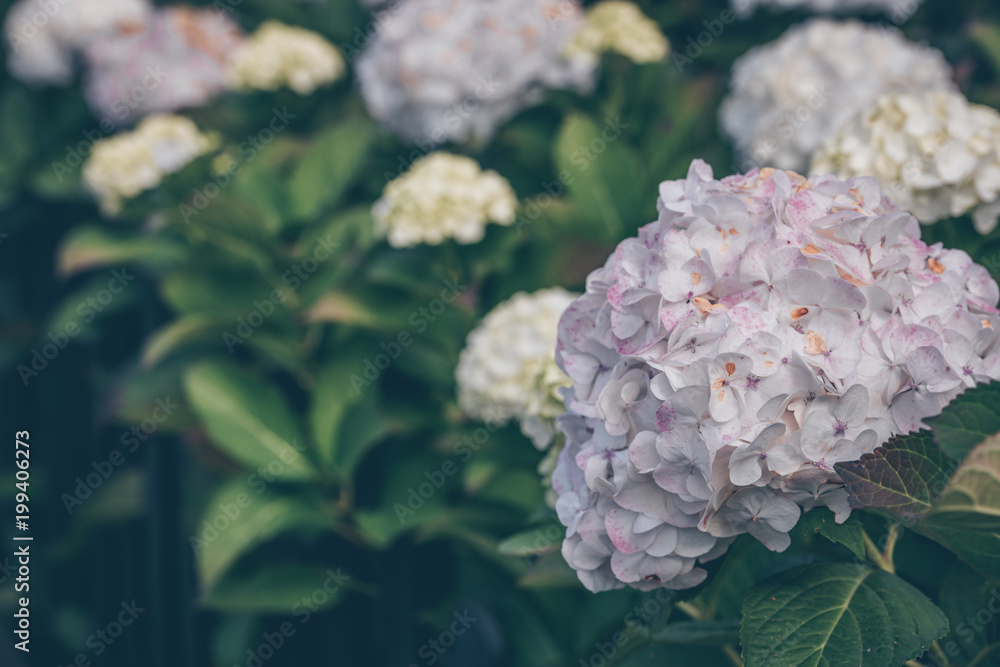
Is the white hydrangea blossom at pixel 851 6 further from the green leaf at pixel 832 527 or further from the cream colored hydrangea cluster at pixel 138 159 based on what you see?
the green leaf at pixel 832 527

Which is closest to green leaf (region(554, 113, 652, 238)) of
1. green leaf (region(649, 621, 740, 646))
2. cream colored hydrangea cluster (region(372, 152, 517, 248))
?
cream colored hydrangea cluster (region(372, 152, 517, 248))

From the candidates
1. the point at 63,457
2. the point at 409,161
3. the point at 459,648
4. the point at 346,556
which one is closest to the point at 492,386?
the point at 459,648

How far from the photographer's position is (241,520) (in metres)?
1.34

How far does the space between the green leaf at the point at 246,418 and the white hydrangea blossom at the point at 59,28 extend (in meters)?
1.39

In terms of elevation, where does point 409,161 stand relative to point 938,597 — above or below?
below

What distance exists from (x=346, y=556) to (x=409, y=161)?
0.93 meters

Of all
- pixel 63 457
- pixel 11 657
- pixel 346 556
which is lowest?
pixel 63 457

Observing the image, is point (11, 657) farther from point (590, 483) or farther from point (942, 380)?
point (942, 380)

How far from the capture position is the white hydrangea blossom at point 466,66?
66.6 inches

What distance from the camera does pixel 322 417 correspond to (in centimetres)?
142

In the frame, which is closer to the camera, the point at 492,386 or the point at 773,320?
the point at 773,320

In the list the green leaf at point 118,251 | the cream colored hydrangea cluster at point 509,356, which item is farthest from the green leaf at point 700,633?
the green leaf at point 118,251

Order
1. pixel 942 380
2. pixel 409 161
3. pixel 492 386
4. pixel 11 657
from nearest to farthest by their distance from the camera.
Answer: pixel 942 380 < pixel 492 386 < pixel 11 657 < pixel 409 161

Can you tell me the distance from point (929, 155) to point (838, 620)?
1.92ft
